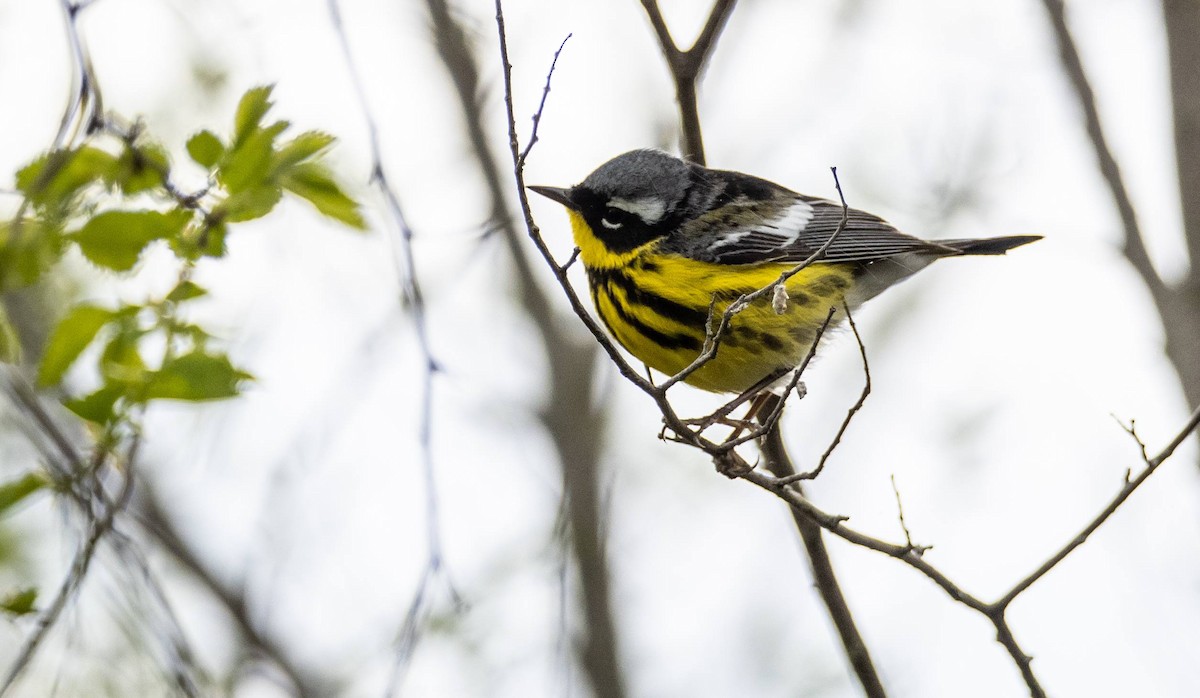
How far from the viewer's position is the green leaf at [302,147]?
2.97 meters

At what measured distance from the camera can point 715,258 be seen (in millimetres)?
4883

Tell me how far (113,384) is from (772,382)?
2.67m

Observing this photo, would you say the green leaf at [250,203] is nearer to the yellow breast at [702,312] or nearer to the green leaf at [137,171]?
the green leaf at [137,171]

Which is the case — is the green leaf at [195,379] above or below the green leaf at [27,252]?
below

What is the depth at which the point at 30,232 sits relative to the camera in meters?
2.71

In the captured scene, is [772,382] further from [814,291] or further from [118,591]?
[118,591]

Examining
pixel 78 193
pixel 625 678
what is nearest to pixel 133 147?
pixel 78 193

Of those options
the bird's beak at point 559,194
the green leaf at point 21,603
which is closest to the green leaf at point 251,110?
the green leaf at point 21,603

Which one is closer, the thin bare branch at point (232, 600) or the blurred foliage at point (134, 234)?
the blurred foliage at point (134, 234)

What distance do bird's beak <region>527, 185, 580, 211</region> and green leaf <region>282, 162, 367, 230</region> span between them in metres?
1.72

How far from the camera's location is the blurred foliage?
9.00 feet

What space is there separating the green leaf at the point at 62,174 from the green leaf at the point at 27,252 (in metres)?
0.07

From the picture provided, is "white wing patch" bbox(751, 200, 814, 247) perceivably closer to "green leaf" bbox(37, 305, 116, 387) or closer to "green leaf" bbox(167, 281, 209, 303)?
"green leaf" bbox(167, 281, 209, 303)

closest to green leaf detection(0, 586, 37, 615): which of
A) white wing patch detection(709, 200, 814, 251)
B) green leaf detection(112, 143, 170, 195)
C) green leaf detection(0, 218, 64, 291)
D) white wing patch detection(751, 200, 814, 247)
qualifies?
green leaf detection(0, 218, 64, 291)
